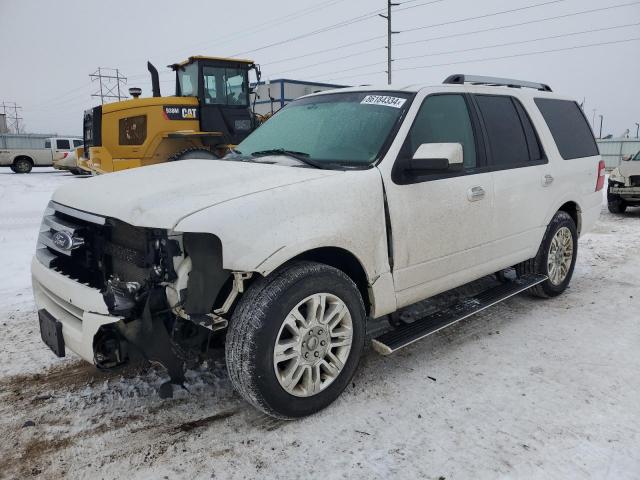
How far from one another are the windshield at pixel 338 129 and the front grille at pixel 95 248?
126cm

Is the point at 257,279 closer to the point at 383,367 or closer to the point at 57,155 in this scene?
the point at 383,367

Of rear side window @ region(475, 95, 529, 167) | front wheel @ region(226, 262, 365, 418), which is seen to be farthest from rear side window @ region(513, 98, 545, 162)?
front wheel @ region(226, 262, 365, 418)

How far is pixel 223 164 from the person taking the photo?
11.1 feet

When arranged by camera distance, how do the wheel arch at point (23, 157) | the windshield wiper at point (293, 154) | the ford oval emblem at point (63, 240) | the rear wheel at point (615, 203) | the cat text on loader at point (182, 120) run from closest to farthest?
the ford oval emblem at point (63, 240)
the windshield wiper at point (293, 154)
the rear wheel at point (615, 203)
the cat text on loader at point (182, 120)
the wheel arch at point (23, 157)

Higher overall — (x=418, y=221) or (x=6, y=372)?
(x=418, y=221)

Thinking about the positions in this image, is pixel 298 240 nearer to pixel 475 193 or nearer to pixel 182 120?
pixel 475 193

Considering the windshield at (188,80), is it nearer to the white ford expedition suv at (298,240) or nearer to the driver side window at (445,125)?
the white ford expedition suv at (298,240)

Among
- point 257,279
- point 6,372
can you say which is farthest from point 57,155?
point 257,279

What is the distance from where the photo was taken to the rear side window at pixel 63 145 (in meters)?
24.8

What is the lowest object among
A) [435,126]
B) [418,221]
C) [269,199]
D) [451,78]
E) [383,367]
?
[383,367]

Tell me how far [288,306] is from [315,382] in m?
0.54

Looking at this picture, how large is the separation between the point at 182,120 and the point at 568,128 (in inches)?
344

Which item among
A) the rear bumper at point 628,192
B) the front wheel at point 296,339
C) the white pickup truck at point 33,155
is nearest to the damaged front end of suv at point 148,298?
the front wheel at point 296,339

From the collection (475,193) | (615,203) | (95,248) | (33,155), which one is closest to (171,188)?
(95,248)
